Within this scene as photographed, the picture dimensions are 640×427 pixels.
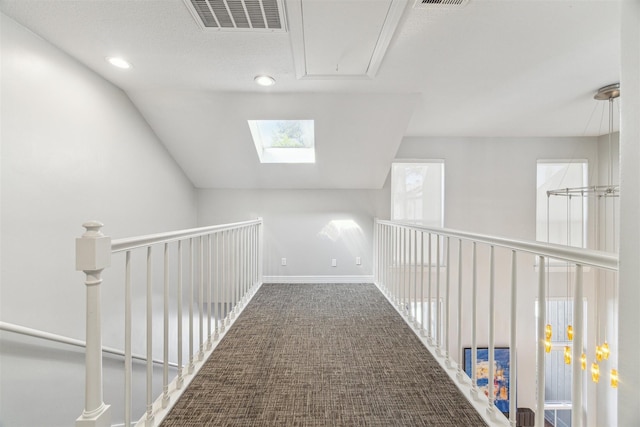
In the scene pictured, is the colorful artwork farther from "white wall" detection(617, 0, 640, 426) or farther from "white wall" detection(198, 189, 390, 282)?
"white wall" detection(617, 0, 640, 426)

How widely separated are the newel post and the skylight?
116 inches

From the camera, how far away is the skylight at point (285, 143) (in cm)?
390

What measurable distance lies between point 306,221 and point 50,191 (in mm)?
2955

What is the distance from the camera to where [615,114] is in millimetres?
3605

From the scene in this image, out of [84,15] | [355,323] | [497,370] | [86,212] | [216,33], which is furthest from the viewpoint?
[497,370]

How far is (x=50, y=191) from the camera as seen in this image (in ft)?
6.92

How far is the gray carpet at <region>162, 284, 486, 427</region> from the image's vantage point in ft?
4.83

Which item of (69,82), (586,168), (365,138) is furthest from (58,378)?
(586,168)

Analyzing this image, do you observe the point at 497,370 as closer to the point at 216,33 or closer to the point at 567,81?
the point at 567,81

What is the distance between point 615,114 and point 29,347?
608 cm

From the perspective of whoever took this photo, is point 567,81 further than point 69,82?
Yes

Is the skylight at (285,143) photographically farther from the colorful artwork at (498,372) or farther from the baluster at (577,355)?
the colorful artwork at (498,372)

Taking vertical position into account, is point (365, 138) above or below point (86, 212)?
above

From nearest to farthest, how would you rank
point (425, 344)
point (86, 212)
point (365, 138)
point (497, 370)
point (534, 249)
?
point (534, 249) < point (425, 344) < point (86, 212) < point (365, 138) < point (497, 370)
